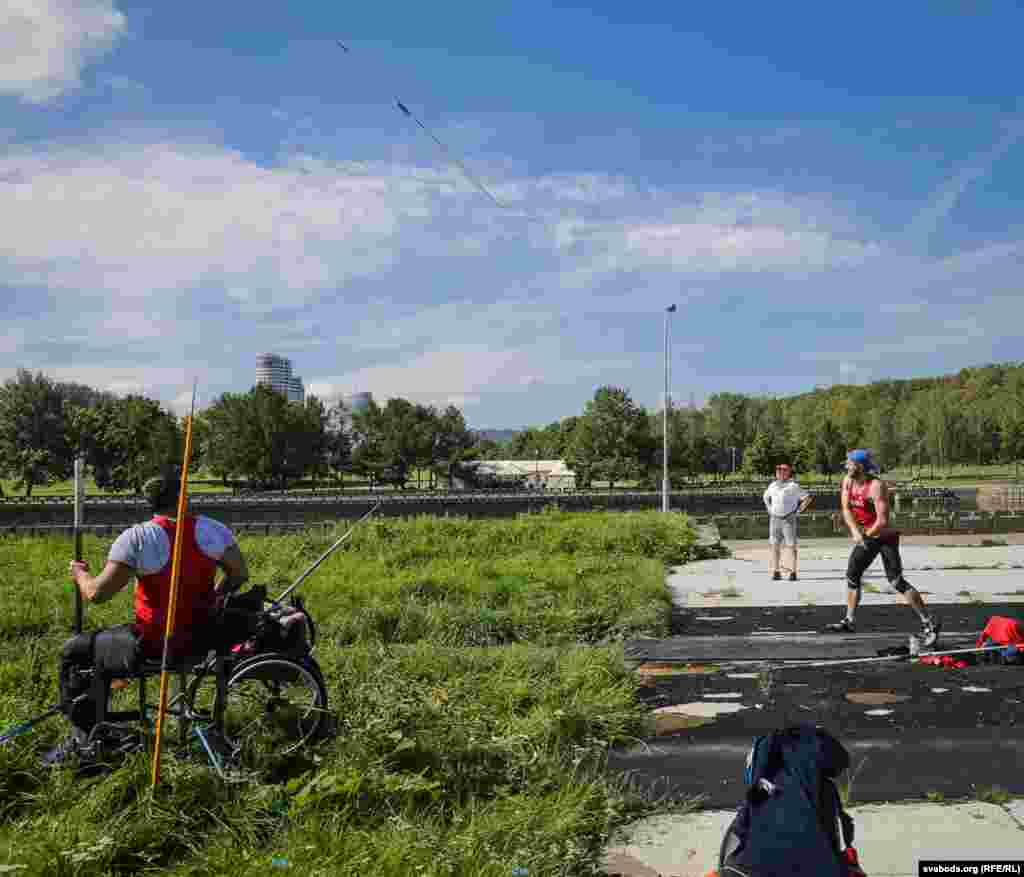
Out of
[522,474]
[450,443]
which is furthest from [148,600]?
[522,474]

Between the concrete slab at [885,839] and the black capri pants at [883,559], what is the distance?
3.87 metres

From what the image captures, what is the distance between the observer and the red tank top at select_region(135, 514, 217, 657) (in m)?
4.56

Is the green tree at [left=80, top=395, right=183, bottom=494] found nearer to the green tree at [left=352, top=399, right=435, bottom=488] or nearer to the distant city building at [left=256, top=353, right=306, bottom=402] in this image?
the green tree at [left=352, top=399, right=435, bottom=488]

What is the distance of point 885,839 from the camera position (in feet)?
12.9

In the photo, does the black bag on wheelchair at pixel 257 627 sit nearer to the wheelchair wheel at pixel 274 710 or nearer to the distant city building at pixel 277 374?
the wheelchair wheel at pixel 274 710

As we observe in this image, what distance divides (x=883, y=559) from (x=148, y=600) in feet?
21.2

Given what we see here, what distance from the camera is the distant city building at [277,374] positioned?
5.49 meters

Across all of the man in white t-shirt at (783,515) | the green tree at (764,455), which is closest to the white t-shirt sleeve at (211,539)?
the man in white t-shirt at (783,515)

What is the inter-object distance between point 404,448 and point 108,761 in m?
101

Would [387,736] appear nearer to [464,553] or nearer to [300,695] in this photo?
[300,695]

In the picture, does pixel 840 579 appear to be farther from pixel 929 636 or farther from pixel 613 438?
pixel 613 438

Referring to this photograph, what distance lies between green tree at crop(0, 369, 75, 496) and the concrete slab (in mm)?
92688

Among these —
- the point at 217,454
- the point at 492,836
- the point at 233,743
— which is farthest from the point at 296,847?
the point at 217,454

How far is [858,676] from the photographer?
709 cm
